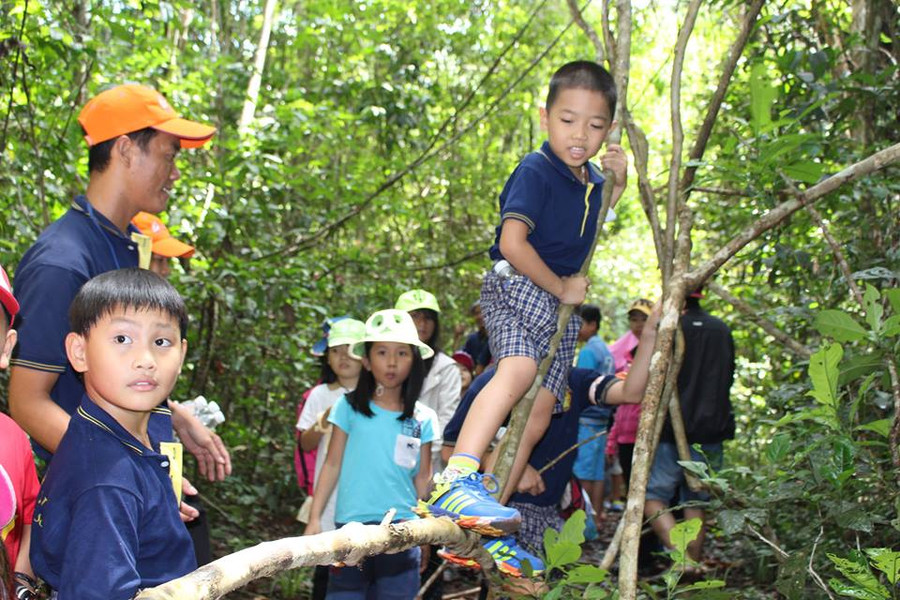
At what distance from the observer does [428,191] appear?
12.5m

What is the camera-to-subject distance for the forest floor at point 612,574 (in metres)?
5.81

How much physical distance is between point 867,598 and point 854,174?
1.34 meters

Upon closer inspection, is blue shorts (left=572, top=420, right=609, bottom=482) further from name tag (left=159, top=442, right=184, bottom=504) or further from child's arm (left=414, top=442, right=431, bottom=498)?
name tag (left=159, top=442, right=184, bottom=504)

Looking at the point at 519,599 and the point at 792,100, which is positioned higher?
the point at 792,100

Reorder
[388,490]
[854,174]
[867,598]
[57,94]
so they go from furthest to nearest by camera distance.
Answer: [57,94] → [388,490] → [854,174] → [867,598]

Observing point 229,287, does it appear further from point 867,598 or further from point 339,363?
point 867,598

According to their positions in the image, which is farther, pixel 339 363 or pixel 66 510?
pixel 339 363

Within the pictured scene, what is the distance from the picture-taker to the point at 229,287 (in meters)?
6.64

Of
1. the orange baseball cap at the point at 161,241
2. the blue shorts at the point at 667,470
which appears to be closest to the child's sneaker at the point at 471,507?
the orange baseball cap at the point at 161,241

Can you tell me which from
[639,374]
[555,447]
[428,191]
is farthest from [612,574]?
[428,191]

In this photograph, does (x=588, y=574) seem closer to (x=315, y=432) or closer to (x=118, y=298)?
(x=118, y=298)

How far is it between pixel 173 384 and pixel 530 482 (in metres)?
1.99

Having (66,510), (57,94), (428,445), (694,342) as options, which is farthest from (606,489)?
(66,510)

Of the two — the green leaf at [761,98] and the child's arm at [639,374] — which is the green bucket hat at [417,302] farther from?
the green leaf at [761,98]
